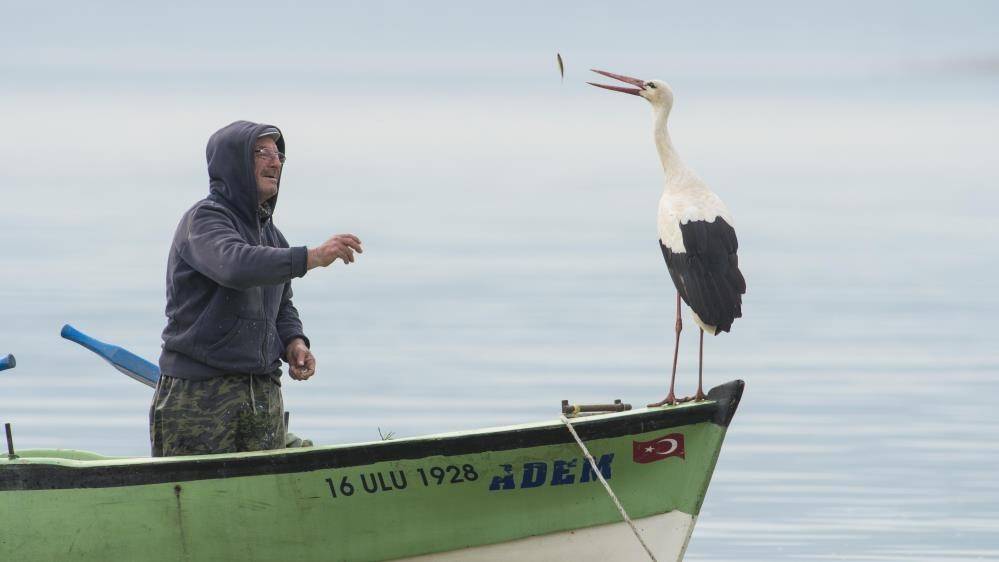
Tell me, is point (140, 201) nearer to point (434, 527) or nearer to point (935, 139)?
point (434, 527)

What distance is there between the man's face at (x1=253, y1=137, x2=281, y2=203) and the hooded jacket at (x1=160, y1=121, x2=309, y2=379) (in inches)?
1.6

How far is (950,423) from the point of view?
16438 millimetres

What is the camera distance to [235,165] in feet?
29.1

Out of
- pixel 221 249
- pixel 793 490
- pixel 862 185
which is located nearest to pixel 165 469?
pixel 221 249

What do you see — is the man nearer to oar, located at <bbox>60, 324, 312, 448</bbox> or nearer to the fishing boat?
the fishing boat

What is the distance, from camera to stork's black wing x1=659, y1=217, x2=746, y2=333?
30.3 ft

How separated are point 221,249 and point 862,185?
176ft

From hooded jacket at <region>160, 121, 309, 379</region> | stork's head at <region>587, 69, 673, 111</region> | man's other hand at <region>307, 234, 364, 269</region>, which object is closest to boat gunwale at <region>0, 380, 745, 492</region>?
hooded jacket at <region>160, 121, 309, 379</region>

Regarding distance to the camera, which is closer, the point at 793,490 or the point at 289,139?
the point at 793,490

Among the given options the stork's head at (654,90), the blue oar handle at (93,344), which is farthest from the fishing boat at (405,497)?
the stork's head at (654,90)

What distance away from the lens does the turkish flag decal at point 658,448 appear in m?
8.99

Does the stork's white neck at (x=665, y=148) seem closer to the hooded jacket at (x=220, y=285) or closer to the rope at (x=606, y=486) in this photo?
the rope at (x=606, y=486)

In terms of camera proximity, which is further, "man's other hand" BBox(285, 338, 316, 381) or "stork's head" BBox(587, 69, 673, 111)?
A: "stork's head" BBox(587, 69, 673, 111)

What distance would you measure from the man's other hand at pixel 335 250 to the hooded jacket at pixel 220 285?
0.50ft
